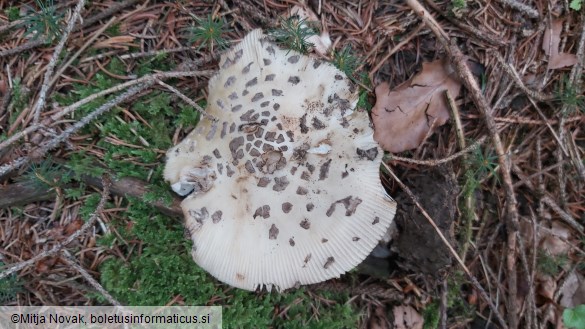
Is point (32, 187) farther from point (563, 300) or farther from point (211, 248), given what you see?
point (563, 300)

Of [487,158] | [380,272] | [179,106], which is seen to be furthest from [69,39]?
[487,158]

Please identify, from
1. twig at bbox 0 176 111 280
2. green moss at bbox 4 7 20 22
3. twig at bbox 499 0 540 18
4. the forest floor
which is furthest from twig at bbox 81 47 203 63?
twig at bbox 499 0 540 18

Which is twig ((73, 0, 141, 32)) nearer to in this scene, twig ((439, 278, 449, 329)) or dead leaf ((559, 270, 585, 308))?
twig ((439, 278, 449, 329))

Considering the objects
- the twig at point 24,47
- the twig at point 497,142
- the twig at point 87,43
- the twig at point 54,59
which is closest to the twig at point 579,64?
the twig at point 497,142

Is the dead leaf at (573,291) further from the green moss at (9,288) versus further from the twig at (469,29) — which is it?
the green moss at (9,288)

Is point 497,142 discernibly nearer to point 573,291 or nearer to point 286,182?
point 573,291

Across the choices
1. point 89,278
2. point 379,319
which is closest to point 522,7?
point 379,319
